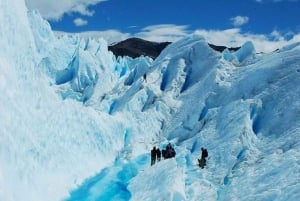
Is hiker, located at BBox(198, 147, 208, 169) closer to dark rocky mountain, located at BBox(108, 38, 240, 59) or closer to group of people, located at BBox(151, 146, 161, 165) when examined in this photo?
group of people, located at BBox(151, 146, 161, 165)

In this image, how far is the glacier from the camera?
45.8 ft

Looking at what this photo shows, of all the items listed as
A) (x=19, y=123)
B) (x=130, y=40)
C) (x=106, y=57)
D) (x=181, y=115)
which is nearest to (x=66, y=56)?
(x=106, y=57)

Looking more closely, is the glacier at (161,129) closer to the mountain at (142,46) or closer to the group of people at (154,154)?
the group of people at (154,154)

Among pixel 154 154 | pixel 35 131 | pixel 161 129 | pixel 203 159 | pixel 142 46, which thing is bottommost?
pixel 203 159

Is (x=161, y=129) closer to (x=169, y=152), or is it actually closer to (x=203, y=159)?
(x=169, y=152)

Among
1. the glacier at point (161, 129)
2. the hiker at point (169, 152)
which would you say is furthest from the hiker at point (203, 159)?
the hiker at point (169, 152)

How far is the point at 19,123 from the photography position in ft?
46.0

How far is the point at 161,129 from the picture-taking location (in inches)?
1037

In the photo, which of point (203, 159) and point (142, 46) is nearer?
point (203, 159)

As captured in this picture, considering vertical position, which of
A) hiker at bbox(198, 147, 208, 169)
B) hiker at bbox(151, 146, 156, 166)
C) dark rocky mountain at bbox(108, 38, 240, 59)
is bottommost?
hiker at bbox(198, 147, 208, 169)

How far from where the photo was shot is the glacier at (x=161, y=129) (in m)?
14.0

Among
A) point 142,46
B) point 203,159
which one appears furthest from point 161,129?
point 142,46

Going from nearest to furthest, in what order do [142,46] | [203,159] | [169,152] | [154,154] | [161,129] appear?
1. [203,159]
2. [154,154]
3. [169,152]
4. [161,129]
5. [142,46]

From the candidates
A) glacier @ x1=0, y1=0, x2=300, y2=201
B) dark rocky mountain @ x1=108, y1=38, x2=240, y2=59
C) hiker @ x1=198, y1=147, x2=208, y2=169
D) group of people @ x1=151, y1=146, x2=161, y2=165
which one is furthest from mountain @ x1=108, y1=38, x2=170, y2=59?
hiker @ x1=198, y1=147, x2=208, y2=169
